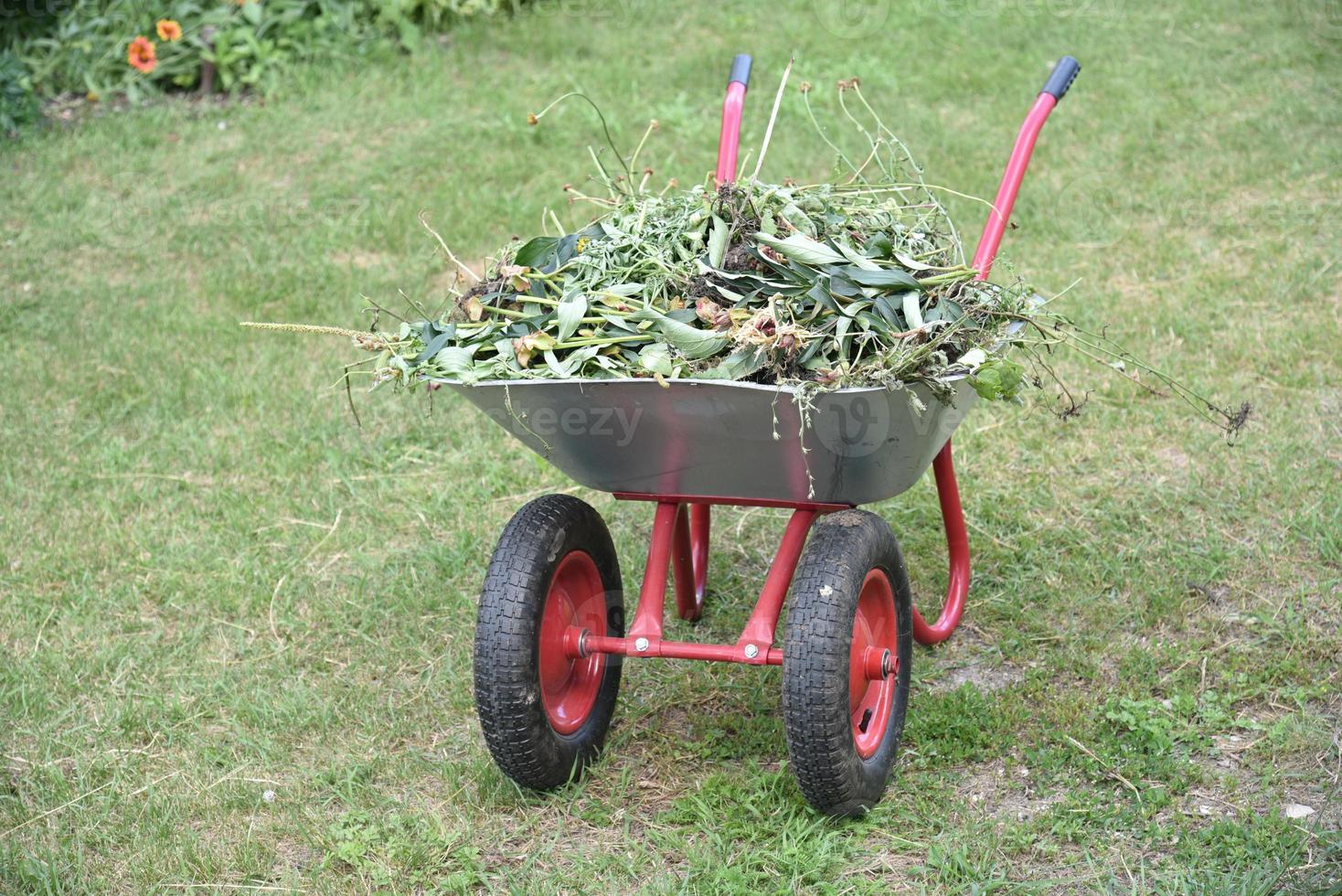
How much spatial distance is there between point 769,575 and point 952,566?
0.77 metres

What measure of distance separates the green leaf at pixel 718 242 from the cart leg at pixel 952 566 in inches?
30.9

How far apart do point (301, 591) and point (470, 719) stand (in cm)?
77

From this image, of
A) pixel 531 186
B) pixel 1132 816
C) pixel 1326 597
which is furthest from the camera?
pixel 531 186

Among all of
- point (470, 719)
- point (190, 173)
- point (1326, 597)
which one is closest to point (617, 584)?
point (470, 719)

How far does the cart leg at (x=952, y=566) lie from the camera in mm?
3027

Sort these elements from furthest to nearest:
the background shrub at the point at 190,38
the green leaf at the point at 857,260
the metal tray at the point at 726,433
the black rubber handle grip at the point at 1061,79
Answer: the background shrub at the point at 190,38, the black rubber handle grip at the point at 1061,79, the green leaf at the point at 857,260, the metal tray at the point at 726,433

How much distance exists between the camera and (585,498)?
Answer: 3.98 metres

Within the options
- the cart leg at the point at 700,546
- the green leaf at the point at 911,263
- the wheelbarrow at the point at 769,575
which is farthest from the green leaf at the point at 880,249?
the cart leg at the point at 700,546

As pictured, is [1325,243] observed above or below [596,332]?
below

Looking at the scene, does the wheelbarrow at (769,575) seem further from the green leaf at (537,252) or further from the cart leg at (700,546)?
the cart leg at (700,546)

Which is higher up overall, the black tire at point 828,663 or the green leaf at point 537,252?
→ the green leaf at point 537,252

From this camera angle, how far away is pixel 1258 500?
3.58 metres

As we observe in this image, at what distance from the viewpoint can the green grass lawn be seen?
8.59 feet

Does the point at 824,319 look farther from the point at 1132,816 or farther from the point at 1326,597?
the point at 1326,597
